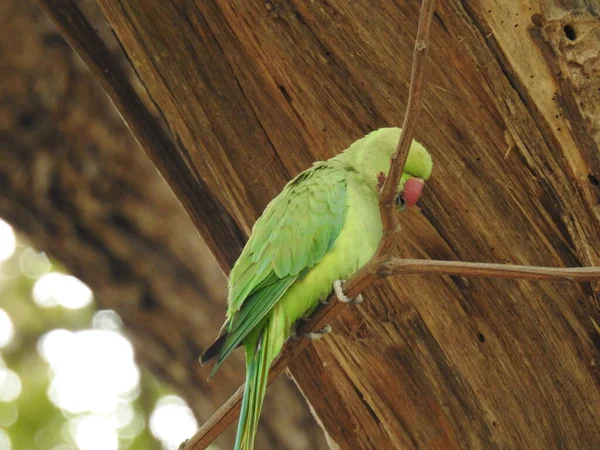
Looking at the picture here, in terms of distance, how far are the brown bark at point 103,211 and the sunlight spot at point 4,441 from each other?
11.3 ft

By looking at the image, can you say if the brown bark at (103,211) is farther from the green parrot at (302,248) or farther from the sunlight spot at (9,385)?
the sunlight spot at (9,385)

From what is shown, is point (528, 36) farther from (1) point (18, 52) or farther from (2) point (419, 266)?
(1) point (18, 52)

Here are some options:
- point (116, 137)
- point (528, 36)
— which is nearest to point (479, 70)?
point (528, 36)

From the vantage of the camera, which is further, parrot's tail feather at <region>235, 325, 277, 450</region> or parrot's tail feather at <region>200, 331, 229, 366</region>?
parrot's tail feather at <region>200, 331, 229, 366</region>

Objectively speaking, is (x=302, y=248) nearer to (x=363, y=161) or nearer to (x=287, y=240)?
(x=287, y=240)

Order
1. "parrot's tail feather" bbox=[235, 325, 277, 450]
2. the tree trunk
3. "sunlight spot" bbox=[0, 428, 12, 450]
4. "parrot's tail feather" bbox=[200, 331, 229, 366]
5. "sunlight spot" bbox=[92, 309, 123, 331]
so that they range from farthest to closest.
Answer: "sunlight spot" bbox=[0, 428, 12, 450]
"sunlight spot" bbox=[92, 309, 123, 331]
"parrot's tail feather" bbox=[200, 331, 229, 366]
the tree trunk
"parrot's tail feather" bbox=[235, 325, 277, 450]

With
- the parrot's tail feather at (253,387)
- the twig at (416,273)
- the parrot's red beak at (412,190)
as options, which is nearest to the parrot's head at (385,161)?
the parrot's red beak at (412,190)

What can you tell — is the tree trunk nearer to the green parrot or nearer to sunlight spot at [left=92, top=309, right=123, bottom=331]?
the green parrot

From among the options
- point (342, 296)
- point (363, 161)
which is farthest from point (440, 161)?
point (342, 296)

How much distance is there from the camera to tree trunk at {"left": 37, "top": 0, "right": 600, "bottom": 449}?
2.22 metres

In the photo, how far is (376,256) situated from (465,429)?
99cm

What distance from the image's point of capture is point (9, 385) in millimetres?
6785

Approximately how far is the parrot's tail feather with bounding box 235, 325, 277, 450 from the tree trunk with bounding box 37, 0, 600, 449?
14.3 inches

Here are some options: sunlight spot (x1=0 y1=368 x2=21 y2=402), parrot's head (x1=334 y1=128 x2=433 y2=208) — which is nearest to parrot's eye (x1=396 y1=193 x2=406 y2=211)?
parrot's head (x1=334 y1=128 x2=433 y2=208)
